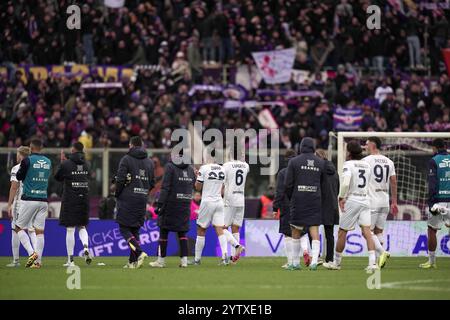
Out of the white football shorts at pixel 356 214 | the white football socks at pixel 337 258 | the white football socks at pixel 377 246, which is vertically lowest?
the white football socks at pixel 337 258

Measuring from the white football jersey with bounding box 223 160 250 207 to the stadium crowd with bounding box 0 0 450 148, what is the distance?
8.87 meters

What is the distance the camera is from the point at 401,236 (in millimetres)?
26250

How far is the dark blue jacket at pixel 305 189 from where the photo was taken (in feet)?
63.7

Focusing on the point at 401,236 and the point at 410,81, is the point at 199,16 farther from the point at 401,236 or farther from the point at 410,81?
the point at 401,236

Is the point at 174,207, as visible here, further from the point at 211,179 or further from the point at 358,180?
the point at 358,180

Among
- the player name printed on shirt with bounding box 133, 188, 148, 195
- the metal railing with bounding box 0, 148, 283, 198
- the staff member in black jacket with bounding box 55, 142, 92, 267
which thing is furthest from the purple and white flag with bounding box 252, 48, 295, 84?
the player name printed on shirt with bounding box 133, 188, 148, 195

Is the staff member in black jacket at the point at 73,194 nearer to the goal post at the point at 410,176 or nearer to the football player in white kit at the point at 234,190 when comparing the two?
the football player in white kit at the point at 234,190

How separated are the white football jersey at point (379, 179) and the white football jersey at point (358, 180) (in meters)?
0.86

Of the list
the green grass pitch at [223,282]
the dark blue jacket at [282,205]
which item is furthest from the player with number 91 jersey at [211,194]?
the dark blue jacket at [282,205]

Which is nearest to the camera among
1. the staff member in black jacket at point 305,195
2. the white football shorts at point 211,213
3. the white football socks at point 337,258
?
the staff member in black jacket at point 305,195

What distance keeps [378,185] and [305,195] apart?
1.72 meters

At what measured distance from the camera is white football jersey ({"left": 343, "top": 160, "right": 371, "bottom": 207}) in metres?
19.0

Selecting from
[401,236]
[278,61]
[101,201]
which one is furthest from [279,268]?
[278,61]
